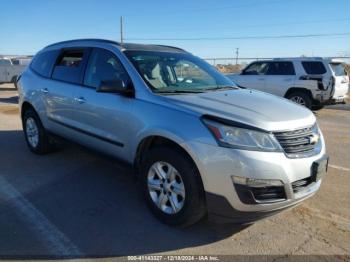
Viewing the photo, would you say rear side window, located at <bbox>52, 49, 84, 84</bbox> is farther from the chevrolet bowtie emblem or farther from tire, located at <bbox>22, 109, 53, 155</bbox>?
the chevrolet bowtie emblem

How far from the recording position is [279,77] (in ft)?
43.0

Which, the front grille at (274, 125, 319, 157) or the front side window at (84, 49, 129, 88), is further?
the front side window at (84, 49, 129, 88)

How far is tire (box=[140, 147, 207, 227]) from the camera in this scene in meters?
3.48

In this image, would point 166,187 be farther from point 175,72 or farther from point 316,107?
point 316,107

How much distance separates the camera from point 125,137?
168 inches

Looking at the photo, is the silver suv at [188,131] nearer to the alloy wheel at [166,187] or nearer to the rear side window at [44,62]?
the alloy wheel at [166,187]

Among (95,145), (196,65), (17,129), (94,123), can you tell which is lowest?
(17,129)

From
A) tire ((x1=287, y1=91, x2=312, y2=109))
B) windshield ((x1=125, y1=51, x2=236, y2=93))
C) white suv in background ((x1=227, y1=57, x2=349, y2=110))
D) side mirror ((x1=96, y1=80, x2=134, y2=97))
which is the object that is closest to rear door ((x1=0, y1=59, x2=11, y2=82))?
white suv in background ((x1=227, y1=57, x2=349, y2=110))

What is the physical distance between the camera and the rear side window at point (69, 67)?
17.0ft

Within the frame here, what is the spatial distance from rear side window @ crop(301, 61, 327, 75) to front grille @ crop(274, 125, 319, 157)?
917 centimetres

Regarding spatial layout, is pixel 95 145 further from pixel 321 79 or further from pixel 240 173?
pixel 321 79

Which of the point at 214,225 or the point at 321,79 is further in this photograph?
the point at 321,79

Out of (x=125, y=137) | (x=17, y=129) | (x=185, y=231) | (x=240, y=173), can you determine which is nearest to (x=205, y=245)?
(x=185, y=231)

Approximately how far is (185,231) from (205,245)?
1.01ft
